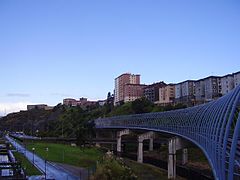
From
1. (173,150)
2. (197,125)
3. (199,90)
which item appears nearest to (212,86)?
(199,90)

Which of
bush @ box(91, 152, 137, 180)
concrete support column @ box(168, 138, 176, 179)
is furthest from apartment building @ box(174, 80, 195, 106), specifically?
bush @ box(91, 152, 137, 180)

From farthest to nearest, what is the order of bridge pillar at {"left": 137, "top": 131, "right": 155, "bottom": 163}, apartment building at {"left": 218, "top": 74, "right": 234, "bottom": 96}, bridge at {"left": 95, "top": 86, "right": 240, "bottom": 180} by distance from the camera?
apartment building at {"left": 218, "top": 74, "right": 234, "bottom": 96}
bridge pillar at {"left": 137, "top": 131, "right": 155, "bottom": 163}
bridge at {"left": 95, "top": 86, "right": 240, "bottom": 180}

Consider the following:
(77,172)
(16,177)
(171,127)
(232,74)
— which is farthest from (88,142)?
(232,74)

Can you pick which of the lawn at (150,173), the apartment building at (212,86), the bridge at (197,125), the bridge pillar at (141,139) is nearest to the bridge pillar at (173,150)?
the bridge at (197,125)

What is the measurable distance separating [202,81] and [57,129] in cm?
7738

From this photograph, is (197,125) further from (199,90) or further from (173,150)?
(199,90)

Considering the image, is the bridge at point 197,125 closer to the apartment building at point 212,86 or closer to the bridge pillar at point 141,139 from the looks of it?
the bridge pillar at point 141,139

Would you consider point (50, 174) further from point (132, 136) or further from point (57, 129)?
point (57, 129)

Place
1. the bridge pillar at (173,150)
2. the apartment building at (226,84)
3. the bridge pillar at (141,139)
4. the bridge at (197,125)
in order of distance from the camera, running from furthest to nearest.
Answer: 1. the apartment building at (226,84)
2. the bridge pillar at (141,139)
3. the bridge pillar at (173,150)
4. the bridge at (197,125)

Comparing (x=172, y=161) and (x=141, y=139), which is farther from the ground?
(x=141, y=139)

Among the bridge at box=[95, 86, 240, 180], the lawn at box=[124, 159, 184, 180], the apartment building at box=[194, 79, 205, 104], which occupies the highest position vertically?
the apartment building at box=[194, 79, 205, 104]

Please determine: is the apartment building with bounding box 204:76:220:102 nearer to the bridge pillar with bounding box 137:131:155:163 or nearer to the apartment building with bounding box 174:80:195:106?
the apartment building with bounding box 174:80:195:106

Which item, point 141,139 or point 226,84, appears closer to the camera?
point 141,139

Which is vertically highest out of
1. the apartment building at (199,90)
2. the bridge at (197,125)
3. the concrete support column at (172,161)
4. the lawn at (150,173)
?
the apartment building at (199,90)
